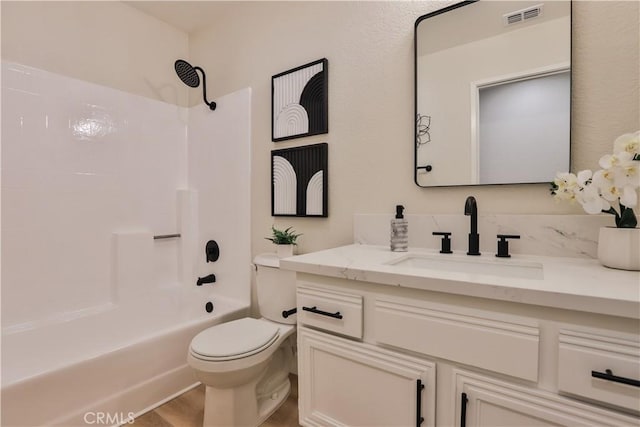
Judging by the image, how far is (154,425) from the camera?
1.52 m

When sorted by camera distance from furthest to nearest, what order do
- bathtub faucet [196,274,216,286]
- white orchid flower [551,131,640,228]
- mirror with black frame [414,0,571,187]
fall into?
bathtub faucet [196,274,216,286] → mirror with black frame [414,0,571,187] → white orchid flower [551,131,640,228]

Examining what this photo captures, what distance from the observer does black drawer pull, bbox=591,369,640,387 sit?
2.10 feet

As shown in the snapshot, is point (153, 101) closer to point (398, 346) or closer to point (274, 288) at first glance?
point (274, 288)

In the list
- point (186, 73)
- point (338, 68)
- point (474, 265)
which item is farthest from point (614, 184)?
point (186, 73)

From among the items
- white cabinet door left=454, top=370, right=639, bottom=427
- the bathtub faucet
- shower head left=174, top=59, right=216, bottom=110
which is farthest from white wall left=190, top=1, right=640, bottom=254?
white cabinet door left=454, top=370, right=639, bottom=427

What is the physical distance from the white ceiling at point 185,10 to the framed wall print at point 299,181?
120 centimetres

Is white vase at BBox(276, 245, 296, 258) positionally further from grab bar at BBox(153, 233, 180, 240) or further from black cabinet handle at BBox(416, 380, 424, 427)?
grab bar at BBox(153, 233, 180, 240)

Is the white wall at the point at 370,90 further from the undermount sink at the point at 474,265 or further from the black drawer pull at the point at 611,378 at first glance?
the black drawer pull at the point at 611,378

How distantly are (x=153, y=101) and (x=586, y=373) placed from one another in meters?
2.75

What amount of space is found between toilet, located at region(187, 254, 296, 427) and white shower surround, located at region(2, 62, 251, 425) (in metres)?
0.41

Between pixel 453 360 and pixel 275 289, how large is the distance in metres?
1.03

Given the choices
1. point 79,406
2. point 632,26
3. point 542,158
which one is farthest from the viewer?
point 79,406

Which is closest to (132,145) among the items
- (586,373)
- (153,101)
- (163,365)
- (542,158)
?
(153,101)

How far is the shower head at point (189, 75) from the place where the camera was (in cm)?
212
